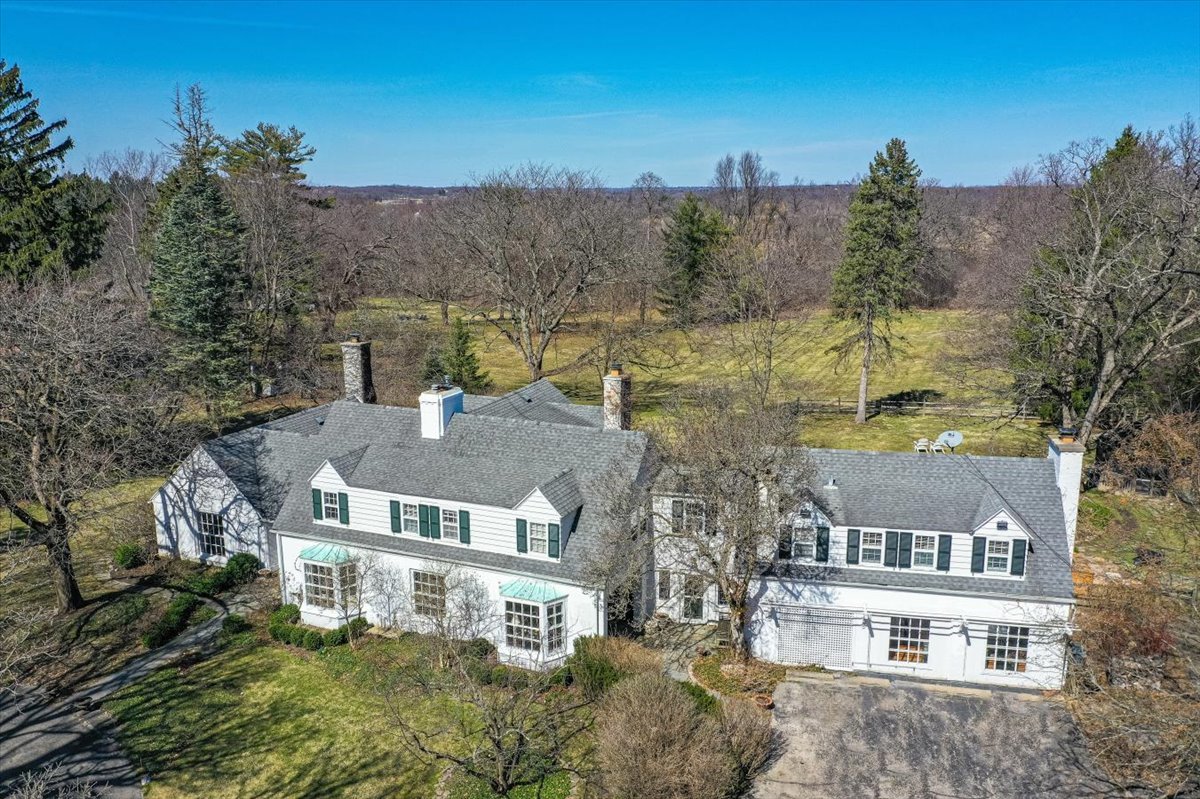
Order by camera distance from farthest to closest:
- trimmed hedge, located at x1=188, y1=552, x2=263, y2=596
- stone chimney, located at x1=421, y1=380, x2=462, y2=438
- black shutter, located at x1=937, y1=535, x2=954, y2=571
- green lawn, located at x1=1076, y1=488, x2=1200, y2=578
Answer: green lawn, located at x1=1076, y1=488, x2=1200, y2=578 < trimmed hedge, located at x1=188, y1=552, x2=263, y2=596 < stone chimney, located at x1=421, y1=380, x2=462, y2=438 < black shutter, located at x1=937, y1=535, x2=954, y2=571

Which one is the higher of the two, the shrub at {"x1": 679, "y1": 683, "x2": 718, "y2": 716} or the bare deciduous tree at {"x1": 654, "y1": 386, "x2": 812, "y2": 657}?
the bare deciduous tree at {"x1": 654, "y1": 386, "x2": 812, "y2": 657}

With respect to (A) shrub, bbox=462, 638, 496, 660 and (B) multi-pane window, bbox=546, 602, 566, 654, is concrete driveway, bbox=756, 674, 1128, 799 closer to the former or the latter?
(B) multi-pane window, bbox=546, 602, 566, 654

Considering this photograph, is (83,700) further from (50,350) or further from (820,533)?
(820,533)

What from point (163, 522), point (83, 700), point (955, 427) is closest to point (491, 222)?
point (163, 522)

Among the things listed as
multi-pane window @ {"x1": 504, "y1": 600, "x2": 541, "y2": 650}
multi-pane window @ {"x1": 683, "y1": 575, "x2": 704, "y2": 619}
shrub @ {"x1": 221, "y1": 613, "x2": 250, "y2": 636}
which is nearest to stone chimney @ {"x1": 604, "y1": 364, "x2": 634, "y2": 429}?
multi-pane window @ {"x1": 683, "y1": 575, "x2": 704, "y2": 619}

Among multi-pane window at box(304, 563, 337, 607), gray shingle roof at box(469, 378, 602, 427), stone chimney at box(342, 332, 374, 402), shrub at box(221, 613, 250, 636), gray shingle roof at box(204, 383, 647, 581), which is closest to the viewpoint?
gray shingle roof at box(204, 383, 647, 581)

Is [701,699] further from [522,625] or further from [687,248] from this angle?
[687,248]
